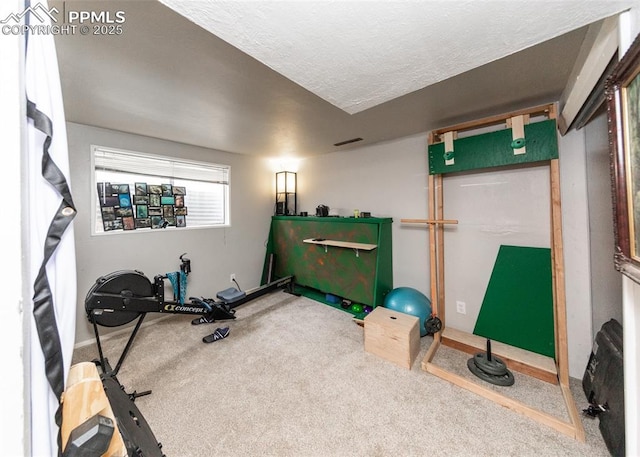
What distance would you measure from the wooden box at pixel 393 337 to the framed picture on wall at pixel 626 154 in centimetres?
148

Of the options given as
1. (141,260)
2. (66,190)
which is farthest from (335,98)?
(141,260)

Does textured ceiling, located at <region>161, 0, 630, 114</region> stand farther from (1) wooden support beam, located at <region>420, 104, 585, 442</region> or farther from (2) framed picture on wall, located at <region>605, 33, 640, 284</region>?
(1) wooden support beam, located at <region>420, 104, 585, 442</region>

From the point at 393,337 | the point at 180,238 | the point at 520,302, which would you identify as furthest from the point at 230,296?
the point at 520,302

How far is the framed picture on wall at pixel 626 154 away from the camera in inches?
32.9

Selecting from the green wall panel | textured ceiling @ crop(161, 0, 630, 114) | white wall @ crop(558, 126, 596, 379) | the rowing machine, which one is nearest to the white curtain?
textured ceiling @ crop(161, 0, 630, 114)

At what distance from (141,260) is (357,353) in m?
2.79

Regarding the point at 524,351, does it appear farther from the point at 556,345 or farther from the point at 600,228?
the point at 600,228

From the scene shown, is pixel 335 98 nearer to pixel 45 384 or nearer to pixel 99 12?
pixel 99 12

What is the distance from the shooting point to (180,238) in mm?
3193

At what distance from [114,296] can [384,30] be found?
256 cm

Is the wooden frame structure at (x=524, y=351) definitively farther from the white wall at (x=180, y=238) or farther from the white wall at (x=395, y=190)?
the white wall at (x=180, y=238)

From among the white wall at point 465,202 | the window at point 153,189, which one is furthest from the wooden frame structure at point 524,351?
the window at point 153,189

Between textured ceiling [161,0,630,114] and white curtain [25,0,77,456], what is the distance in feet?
1.43

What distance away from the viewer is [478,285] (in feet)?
8.09
